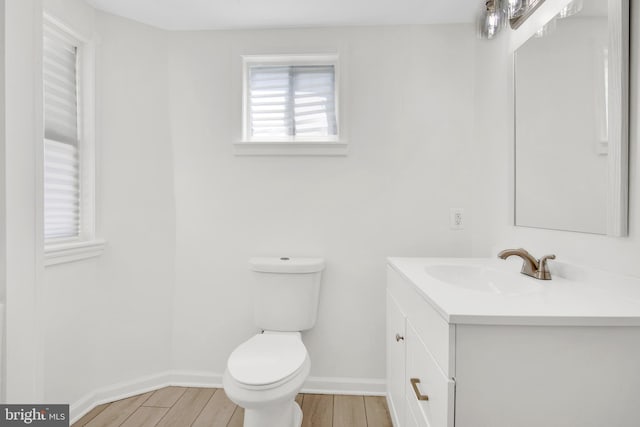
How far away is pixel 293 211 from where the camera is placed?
1.96m

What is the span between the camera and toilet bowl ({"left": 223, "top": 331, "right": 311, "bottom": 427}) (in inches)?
50.0

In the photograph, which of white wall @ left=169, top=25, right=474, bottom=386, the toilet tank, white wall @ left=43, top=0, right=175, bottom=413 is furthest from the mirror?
white wall @ left=43, top=0, right=175, bottom=413

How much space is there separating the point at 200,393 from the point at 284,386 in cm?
92

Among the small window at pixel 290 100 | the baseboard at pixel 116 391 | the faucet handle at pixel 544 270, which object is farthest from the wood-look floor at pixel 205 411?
the small window at pixel 290 100

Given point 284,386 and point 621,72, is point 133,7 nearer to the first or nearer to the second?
point 284,386

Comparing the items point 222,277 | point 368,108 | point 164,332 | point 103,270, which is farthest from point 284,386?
point 368,108

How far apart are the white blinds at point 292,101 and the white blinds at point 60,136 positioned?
938 mm

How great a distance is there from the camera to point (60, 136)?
166 centimetres

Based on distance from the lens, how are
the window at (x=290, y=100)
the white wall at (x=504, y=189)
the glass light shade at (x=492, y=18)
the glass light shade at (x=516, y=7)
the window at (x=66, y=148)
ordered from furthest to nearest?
the window at (x=290, y=100), the window at (x=66, y=148), the glass light shade at (x=492, y=18), the glass light shade at (x=516, y=7), the white wall at (x=504, y=189)

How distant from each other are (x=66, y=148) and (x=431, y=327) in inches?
75.3

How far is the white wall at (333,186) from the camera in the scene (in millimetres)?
1904

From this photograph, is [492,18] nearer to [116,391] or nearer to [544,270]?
[544,270]

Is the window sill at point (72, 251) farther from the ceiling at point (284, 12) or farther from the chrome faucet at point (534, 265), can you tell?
the chrome faucet at point (534, 265)

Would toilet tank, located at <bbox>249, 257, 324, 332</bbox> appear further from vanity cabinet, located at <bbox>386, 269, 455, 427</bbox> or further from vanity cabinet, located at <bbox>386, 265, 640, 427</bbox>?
vanity cabinet, located at <bbox>386, 265, 640, 427</bbox>
